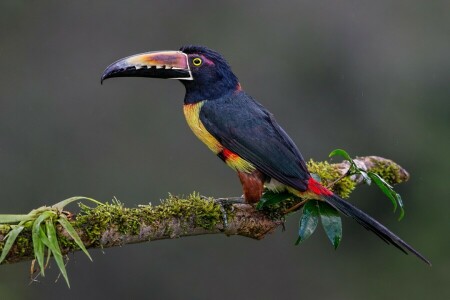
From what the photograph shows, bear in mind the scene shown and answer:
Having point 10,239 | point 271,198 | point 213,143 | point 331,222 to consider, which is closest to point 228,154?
point 213,143

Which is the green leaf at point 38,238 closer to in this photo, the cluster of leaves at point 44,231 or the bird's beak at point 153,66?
the cluster of leaves at point 44,231

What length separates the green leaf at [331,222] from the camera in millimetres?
2721

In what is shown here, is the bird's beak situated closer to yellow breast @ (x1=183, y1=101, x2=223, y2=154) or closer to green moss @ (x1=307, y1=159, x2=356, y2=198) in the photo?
yellow breast @ (x1=183, y1=101, x2=223, y2=154)

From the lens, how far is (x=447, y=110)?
6168 millimetres

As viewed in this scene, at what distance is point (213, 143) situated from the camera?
3062 mm

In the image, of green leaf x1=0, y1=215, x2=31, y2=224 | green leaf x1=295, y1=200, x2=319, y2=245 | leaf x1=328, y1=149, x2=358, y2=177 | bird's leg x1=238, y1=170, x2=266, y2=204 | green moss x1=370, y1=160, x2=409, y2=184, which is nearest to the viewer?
green leaf x1=0, y1=215, x2=31, y2=224

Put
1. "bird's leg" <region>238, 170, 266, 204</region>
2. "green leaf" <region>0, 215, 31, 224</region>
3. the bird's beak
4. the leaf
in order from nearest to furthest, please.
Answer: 1. "green leaf" <region>0, 215, 31, 224</region>
2. the leaf
3. "bird's leg" <region>238, 170, 266, 204</region>
4. the bird's beak

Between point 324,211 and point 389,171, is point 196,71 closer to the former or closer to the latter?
point 324,211

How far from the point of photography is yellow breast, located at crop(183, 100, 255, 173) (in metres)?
3.01

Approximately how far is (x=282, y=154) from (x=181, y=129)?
9.16ft

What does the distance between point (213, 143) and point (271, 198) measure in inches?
12.7

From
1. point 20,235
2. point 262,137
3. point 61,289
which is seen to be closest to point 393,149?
point 61,289

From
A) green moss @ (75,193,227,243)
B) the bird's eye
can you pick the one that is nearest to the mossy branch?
green moss @ (75,193,227,243)

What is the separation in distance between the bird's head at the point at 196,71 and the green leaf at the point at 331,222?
24.3 inches
